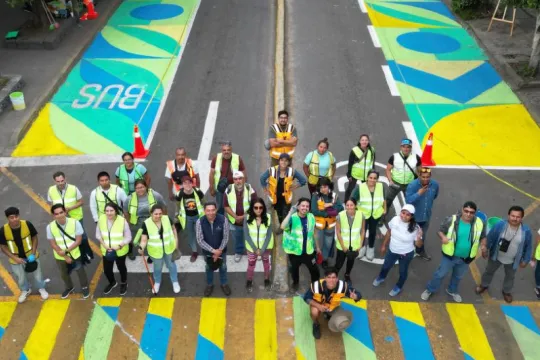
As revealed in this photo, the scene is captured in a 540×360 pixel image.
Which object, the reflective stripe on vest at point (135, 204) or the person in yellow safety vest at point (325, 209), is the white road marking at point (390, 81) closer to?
the person in yellow safety vest at point (325, 209)

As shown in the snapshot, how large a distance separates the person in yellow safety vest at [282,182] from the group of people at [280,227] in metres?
0.02

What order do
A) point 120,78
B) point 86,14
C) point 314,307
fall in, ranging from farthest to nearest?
point 86,14 < point 120,78 < point 314,307

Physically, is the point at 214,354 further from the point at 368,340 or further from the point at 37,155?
the point at 37,155

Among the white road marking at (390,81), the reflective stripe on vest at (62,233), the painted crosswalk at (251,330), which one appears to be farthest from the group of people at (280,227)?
the white road marking at (390,81)

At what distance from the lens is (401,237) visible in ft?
28.0

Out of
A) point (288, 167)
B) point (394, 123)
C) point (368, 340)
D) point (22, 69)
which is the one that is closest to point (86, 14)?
point (22, 69)

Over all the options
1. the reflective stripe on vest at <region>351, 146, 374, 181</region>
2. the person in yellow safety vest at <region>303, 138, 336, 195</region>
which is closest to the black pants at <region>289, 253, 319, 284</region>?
the person in yellow safety vest at <region>303, 138, 336, 195</region>

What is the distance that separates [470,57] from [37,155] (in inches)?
530

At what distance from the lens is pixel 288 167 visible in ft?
31.8

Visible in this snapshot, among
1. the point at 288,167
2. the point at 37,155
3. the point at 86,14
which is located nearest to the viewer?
the point at 288,167

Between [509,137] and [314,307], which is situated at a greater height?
[314,307]

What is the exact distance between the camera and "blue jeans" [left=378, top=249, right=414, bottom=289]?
347 inches

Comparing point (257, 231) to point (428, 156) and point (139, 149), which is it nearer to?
point (139, 149)

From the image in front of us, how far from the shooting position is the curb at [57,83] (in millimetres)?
13999
